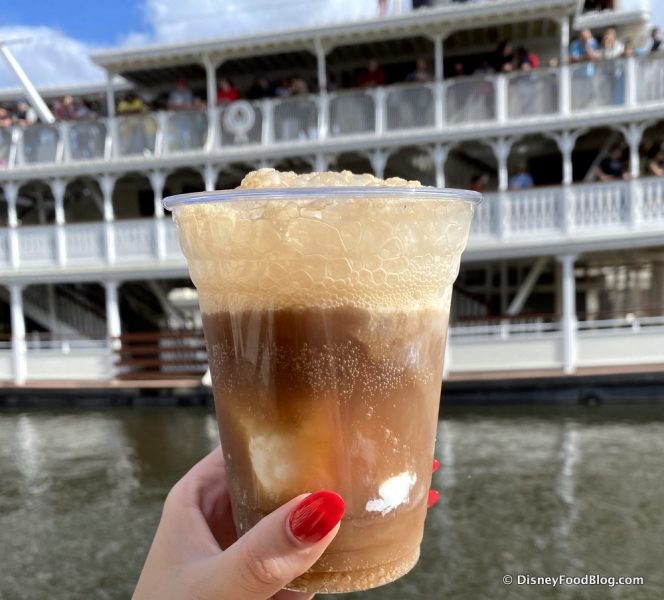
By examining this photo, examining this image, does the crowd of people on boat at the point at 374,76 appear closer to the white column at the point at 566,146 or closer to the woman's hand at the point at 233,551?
the white column at the point at 566,146

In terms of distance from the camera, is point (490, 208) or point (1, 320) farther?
point (1, 320)

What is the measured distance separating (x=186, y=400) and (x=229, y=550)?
36.5ft

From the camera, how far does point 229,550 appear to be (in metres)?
1.09

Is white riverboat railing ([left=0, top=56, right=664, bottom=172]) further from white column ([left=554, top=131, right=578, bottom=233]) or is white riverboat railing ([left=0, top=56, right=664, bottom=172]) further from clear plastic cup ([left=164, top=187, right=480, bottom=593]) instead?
clear plastic cup ([left=164, top=187, right=480, bottom=593])

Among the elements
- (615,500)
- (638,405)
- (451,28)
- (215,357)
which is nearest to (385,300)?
(215,357)

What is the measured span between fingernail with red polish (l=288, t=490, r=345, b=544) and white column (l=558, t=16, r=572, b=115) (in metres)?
11.9

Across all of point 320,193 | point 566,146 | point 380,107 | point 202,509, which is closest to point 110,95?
point 380,107

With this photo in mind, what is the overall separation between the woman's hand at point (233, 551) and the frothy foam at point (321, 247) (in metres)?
0.35

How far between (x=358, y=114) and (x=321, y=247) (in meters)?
11.8

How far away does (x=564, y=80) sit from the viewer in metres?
11.3

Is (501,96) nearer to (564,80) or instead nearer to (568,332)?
(564,80)

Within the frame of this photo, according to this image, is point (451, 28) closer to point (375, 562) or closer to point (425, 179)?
point (425, 179)

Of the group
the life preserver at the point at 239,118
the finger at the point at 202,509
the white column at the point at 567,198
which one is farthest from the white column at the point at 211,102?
the finger at the point at 202,509

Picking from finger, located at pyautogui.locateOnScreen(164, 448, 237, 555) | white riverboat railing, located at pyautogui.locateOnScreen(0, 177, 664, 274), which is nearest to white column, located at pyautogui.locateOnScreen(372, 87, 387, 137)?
white riverboat railing, located at pyautogui.locateOnScreen(0, 177, 664, 274)
